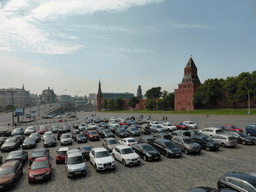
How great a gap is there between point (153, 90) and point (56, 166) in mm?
115058

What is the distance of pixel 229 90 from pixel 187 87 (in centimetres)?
2387

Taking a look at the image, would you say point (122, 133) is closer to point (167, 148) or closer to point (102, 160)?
point (167, 148)

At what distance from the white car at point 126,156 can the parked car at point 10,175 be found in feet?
25.6

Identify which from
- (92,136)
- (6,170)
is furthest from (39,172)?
(92,136)

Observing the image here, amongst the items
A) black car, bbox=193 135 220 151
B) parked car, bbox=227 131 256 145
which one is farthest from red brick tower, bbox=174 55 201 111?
black car, bbox=193 135 220 151

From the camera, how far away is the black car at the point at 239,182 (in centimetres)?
819

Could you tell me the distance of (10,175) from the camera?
38.6 feet

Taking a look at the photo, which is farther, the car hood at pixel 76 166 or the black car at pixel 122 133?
the black car at pixel 122 133

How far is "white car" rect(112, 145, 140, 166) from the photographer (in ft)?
48.8

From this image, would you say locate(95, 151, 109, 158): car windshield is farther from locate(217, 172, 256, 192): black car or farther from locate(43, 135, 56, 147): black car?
locate(43, 135, 56, 147): black car

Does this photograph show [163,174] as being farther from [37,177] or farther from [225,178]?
[37,177]

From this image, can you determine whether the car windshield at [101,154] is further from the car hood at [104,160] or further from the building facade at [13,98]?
the building facade at [13,98]

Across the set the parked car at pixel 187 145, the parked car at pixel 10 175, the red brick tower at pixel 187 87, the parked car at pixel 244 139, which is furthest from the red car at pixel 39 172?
the red brick tower at pixel 187 87

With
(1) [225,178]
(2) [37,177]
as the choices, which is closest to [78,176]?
(2) [37,177]
